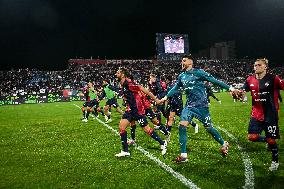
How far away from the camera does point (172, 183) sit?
607cm

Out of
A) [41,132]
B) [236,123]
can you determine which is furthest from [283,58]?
[41,132]

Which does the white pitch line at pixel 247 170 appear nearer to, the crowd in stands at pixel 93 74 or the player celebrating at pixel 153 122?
the player celebrating at pixel 153 122

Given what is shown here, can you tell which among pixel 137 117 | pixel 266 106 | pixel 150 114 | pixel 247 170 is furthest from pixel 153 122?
pixel 266 106

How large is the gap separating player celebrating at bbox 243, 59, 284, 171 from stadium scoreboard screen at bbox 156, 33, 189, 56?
45307 mm

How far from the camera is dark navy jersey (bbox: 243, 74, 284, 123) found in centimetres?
677

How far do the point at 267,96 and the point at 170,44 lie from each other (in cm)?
4716

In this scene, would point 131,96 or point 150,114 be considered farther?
point 150,114

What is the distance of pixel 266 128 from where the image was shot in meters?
6.77

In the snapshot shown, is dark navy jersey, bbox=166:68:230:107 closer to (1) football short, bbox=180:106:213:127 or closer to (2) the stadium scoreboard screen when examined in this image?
(1) football short, bbox=180:106:213:127

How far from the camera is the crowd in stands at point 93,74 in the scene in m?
53.7

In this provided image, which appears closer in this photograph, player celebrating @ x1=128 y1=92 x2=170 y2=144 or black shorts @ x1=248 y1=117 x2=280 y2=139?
black shorts @ x1=248 y1=117 x2=280 y2=139

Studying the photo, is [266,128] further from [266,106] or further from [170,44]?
[170,44]

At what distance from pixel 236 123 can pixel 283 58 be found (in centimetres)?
5809

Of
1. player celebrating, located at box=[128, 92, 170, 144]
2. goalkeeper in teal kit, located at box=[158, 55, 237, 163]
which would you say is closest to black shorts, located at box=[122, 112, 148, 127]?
goalkeeper in teal kit, located at box=[158, 55, 237, 163]
